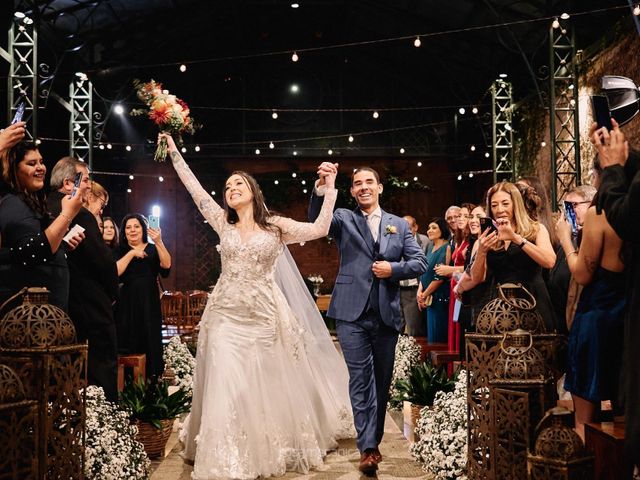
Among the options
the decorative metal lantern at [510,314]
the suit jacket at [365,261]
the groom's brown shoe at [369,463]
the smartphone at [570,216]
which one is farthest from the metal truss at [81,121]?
the decorative metal lantern at [510,314]

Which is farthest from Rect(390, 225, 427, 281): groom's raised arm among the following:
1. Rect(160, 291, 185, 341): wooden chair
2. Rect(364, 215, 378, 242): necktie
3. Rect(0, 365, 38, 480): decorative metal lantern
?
Rect(160, 291, 185, 341): wooden chair

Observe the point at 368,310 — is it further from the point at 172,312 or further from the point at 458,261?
the point at 172,312

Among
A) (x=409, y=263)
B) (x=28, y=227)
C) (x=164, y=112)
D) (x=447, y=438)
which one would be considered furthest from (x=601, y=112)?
Answer: (x=164, y=112)

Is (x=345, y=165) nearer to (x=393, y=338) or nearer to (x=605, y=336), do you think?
(x=393, y=338)

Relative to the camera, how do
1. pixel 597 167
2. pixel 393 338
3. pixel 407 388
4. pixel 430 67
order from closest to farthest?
pixel 597 167
pixel 393 338
pixel 407 388
pixel 430 67

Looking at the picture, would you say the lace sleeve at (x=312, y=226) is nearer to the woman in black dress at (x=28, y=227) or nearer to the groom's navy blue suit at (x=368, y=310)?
the groom's navy blue suit at (x=368, y=310)

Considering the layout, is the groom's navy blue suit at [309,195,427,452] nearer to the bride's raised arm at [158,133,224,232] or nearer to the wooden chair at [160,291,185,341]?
the bride's raised arm at [158,133,224,232]

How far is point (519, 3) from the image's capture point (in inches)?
519

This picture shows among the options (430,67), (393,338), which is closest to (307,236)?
(393,338)

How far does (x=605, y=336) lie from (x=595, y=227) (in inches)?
18.9

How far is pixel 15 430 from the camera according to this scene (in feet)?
7.78

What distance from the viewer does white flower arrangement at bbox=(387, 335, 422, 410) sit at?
7395 millimetres

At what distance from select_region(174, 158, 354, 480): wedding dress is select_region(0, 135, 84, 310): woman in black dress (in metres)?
1.20

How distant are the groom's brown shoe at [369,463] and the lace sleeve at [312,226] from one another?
141cm
